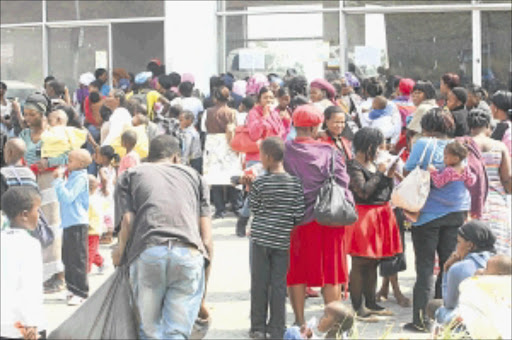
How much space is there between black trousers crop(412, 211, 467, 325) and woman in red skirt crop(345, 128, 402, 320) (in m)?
0.34

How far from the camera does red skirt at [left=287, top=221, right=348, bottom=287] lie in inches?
324

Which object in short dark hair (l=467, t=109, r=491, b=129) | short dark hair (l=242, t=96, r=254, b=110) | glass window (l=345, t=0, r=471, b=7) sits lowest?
short dark hair (l=467, t=109, r=491, b=129)

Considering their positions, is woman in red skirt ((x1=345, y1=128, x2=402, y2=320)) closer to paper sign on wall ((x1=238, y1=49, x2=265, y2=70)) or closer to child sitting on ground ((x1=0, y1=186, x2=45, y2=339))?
child sitting on ground ((x1=0, y1=186, x2=45, y2=339))

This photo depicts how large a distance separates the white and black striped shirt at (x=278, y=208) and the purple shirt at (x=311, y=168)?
0.40 ft

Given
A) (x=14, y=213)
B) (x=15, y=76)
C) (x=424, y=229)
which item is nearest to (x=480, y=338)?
(x=14, y=213)

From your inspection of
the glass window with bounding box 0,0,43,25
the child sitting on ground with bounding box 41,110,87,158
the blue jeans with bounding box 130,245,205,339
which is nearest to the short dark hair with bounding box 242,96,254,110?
the child sitting on ground with bounding box 41,110,87,158

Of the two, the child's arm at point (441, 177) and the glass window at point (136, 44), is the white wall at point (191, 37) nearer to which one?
the glass window at point (136, 44)

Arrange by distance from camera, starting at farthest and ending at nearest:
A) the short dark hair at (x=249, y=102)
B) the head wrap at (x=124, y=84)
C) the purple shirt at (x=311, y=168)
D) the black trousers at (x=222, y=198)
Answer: the head wrap at (x=124, y=84) → the black trousers at (x=222, y=198) → the short dark hair at (x=249, y=102) → the purple shirt at (x=311, y=168)

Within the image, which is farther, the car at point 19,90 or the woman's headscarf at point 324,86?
the car at point 19,90

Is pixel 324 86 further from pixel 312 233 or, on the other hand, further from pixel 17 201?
pixel 17 201

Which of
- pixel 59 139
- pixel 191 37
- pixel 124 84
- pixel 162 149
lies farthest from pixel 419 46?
pixel 162 149

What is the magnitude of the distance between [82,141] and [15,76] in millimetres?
12693

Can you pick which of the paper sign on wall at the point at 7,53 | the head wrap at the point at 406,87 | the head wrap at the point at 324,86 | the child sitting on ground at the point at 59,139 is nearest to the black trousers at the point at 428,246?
the child sitting on ground at the point at 59,139

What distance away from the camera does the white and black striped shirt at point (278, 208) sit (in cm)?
794
